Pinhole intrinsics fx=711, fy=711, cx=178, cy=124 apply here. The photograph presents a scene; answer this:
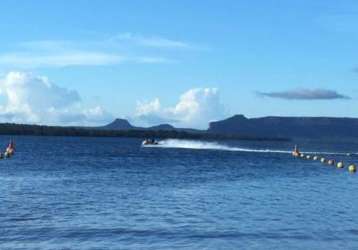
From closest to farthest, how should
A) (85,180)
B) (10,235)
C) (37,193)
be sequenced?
(10,235), (37,193), (85,180)

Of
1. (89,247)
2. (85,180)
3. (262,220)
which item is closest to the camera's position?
(89,247)

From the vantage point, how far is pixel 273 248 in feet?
103

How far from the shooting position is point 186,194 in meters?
55.1

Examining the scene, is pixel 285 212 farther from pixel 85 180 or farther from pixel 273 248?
pixel 85 180

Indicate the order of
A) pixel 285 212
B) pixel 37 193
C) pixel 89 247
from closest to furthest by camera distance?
pixel 89 247
pixel 285 212
pixel 37 193

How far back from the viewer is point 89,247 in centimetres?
3062

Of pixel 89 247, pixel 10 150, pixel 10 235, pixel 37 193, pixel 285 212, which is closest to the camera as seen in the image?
pixel 89 247

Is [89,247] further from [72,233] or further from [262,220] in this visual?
[262,220]

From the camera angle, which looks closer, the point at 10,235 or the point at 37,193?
the point at 10,235

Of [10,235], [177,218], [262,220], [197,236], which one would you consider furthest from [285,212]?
[10,235]

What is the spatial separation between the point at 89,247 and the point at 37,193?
80.7 ft

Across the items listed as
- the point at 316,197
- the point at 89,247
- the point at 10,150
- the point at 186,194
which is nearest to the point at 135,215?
the point at 89,247

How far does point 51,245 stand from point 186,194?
24.9m

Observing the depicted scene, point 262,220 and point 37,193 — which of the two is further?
point 37,193
